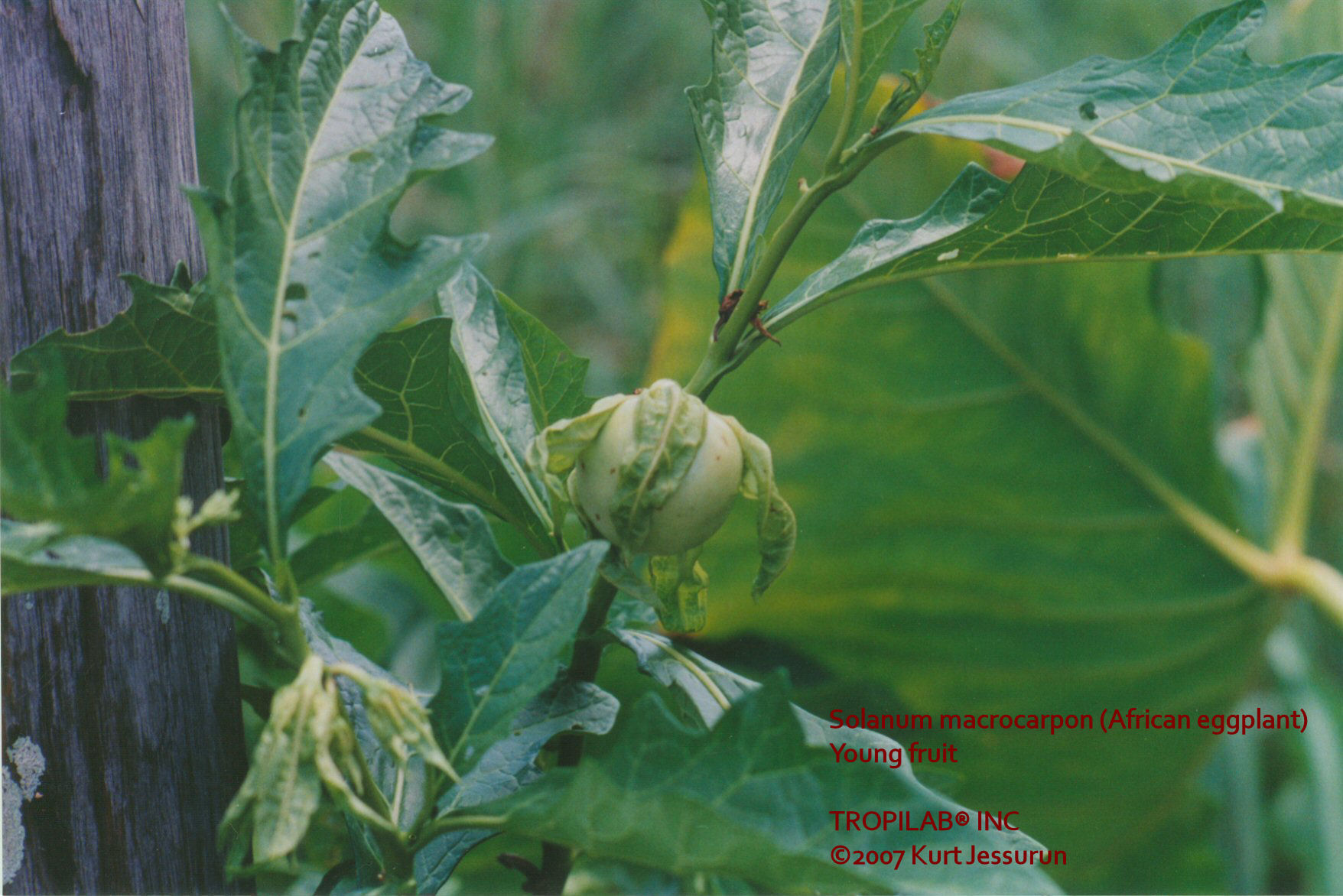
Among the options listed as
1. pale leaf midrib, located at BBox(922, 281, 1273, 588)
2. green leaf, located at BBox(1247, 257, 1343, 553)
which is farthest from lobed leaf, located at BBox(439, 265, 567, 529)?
green leaf, located at BBox(1247, 257, 1343, 553)

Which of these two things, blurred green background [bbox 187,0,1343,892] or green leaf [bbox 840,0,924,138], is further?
blurred green background [bbox 187,0,1343,892]

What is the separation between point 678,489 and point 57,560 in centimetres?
20

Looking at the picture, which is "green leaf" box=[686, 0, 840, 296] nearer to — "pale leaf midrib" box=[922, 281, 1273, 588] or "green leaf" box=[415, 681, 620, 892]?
"green leaf" box=[415, 681, 620, 892]

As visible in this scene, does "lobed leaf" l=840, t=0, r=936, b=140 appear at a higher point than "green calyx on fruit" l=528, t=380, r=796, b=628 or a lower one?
higher

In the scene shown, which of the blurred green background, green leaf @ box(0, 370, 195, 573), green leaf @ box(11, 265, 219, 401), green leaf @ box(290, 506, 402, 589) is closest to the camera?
green leaf @ box(0, 370, 195, 573)

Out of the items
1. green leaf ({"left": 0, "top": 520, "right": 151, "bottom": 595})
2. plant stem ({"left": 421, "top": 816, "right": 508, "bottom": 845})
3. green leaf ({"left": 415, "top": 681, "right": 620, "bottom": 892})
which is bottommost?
green leaf ({"left": 415, "top": 681, "right": 620, "bottom": 892})

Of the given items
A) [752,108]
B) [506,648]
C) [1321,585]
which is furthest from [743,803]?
[1321,585]

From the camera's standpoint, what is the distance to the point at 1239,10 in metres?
0.41

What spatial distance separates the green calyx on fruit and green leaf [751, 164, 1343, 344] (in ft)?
0.22

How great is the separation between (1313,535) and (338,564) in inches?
69.2

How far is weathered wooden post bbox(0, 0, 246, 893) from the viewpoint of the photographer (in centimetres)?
42

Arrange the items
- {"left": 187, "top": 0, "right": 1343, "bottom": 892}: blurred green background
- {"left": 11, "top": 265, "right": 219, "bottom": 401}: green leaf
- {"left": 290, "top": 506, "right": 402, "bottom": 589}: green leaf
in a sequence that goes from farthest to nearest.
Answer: {"left": 187, "top": 0, "right": 1343, "bottom": 892}: blurred green background → {"left": 290, "top": 506, "right": 402, "bottom": 589}: green leaf → {"left": 11, "top": 265, "right": 219, "bottom": 401}: green leaf

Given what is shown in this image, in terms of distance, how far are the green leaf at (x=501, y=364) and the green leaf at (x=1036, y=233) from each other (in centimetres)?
11

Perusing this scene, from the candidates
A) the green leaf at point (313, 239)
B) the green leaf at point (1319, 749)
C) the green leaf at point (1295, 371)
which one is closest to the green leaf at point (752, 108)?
the green leaf at point (313, 239)
